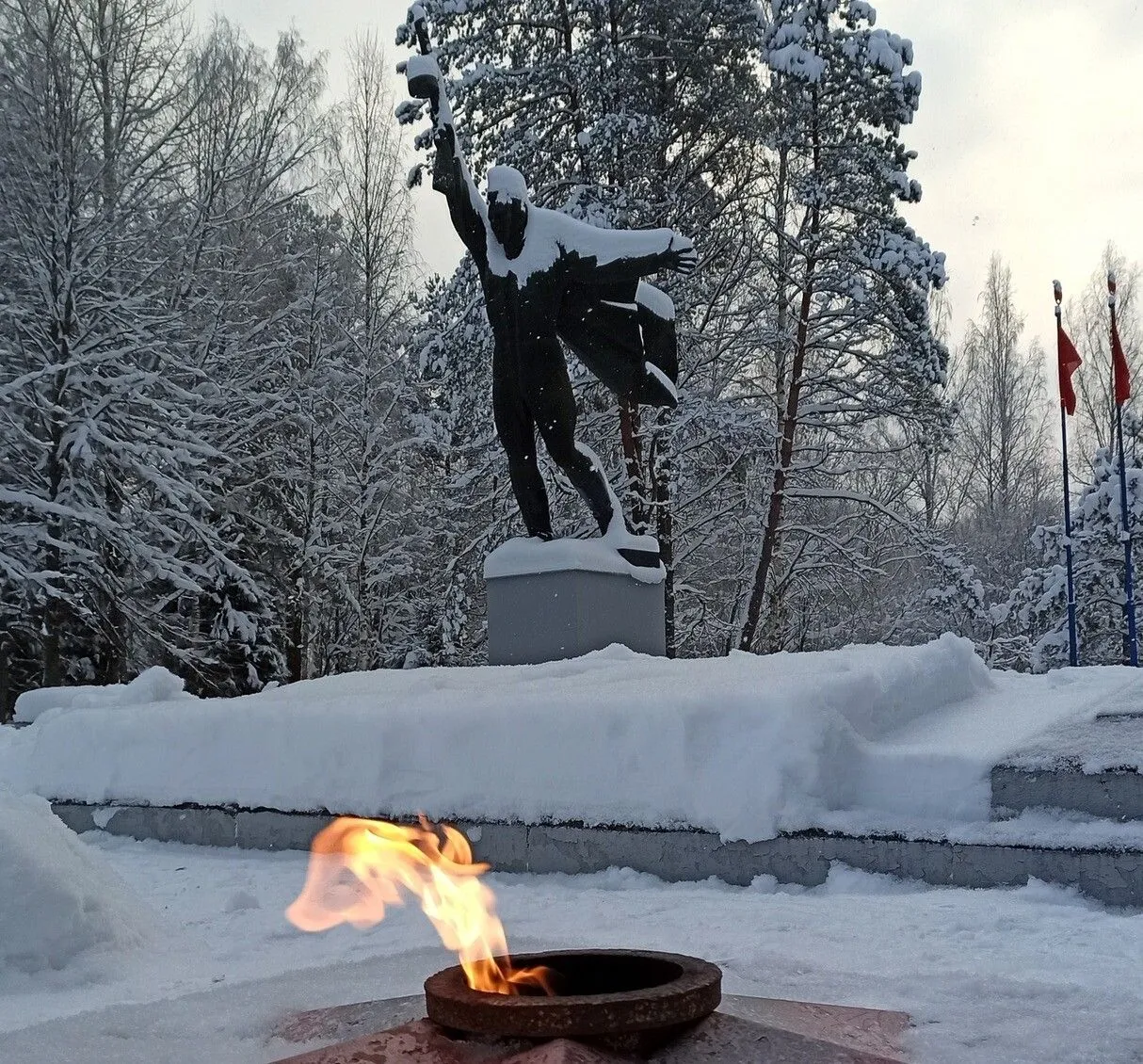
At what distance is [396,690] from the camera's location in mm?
5945

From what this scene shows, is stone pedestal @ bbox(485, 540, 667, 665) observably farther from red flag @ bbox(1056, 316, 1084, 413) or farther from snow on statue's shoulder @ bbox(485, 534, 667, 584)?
red flag @ bbox(1056, 316, 1084, 413)

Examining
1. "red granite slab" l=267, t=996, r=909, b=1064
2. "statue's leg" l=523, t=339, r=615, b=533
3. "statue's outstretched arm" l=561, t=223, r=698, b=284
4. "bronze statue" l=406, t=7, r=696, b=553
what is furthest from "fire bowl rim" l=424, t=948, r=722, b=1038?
"statue's outstretched arm" l=561, t=223, r=698, b=284

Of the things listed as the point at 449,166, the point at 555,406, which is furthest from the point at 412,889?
the point at 449,166

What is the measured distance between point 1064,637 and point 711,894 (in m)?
16.1

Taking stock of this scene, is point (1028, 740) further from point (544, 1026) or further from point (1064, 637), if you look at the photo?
point (1064, 637)

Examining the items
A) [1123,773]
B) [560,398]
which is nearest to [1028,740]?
[1123,773]

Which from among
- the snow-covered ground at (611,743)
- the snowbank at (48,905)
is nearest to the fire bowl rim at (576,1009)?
the snowbank at (48,905)

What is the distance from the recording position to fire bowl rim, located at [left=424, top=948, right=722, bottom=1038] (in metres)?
1.71

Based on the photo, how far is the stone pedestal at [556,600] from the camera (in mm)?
7945

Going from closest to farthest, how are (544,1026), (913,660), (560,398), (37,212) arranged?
(544,1026) < (913,660) < (560,398) < (37,212)

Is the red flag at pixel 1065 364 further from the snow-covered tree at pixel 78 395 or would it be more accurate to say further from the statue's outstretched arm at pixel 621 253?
the snow-covered tree at pixel 78 395

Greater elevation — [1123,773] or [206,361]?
[206,361]

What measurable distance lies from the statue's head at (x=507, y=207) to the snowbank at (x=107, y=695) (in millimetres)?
3633

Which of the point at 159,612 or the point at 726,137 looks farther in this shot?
the point at 726,137
